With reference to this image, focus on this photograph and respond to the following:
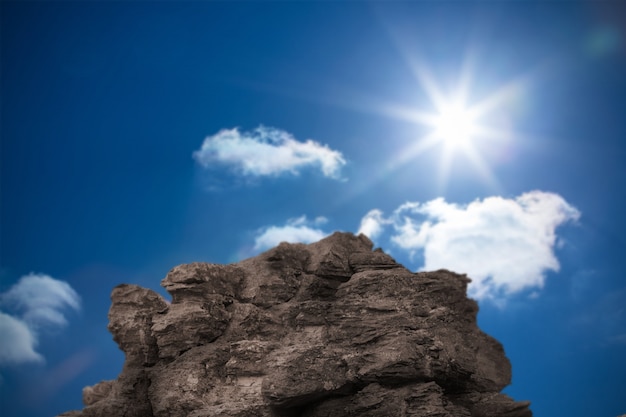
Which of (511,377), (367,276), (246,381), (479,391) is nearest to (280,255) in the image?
(367,276)

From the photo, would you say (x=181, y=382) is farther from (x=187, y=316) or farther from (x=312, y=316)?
(x=312, y=316)

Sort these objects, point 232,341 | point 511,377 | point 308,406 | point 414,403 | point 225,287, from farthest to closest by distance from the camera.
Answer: point 511,377, point 225,287, point 232,341, point 308,406, point 414,403

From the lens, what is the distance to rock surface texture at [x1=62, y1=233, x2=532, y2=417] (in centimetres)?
2202

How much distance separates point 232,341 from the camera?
24.5m

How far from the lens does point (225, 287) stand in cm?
2669

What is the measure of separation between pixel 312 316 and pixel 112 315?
33.2 feet

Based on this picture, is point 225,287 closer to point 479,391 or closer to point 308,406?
point 308,406

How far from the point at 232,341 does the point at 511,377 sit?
1489 centimetres

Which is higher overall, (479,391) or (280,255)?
(280,255)

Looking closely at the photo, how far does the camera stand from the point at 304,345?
23.2 meters

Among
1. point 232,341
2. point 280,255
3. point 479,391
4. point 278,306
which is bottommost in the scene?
point 479,391

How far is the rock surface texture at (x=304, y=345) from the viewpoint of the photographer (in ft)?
72.2

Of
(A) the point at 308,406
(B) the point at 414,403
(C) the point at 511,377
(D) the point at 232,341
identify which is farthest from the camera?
(C) the point at 511,377

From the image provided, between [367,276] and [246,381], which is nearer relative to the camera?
[246,381]
